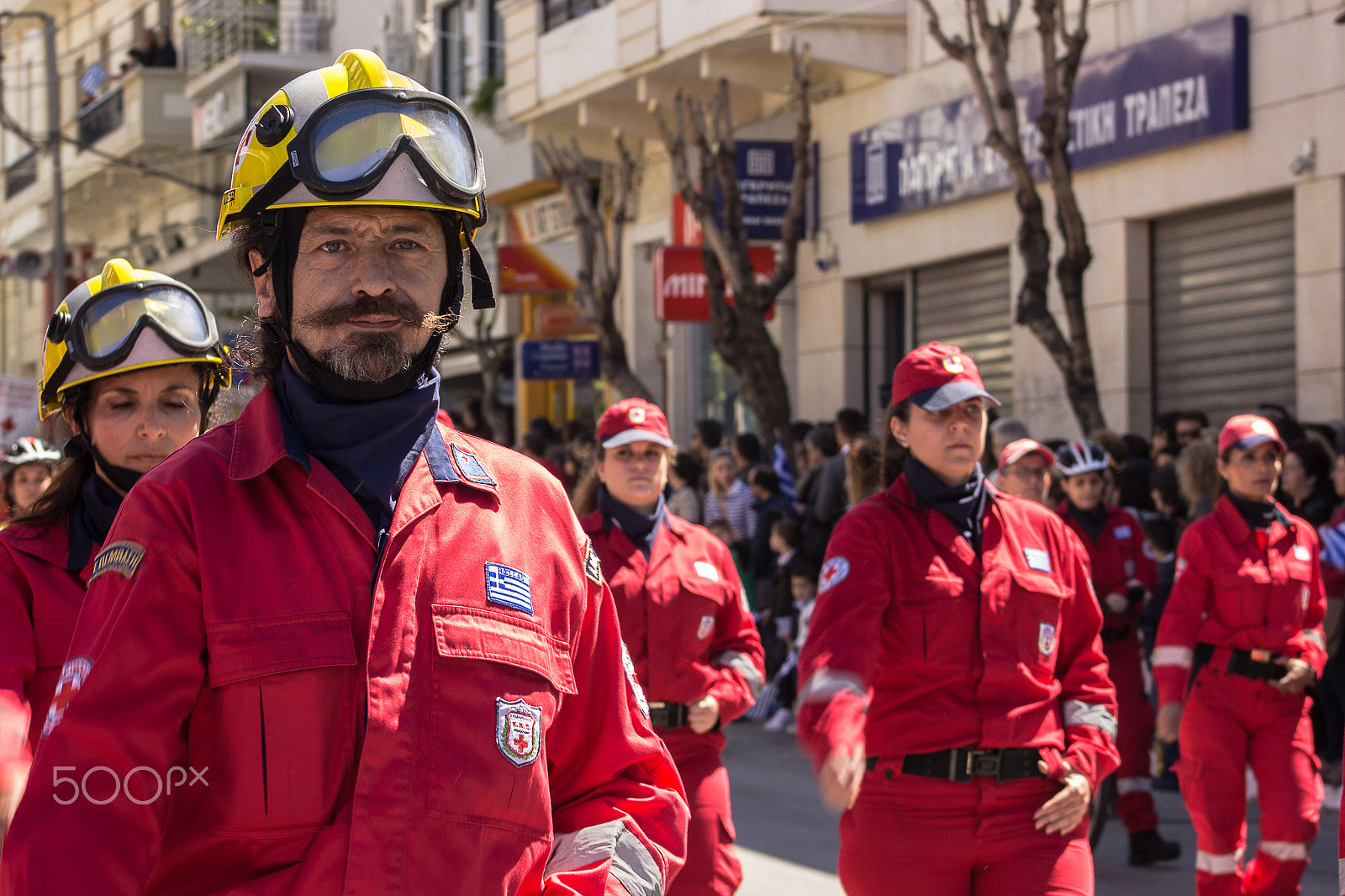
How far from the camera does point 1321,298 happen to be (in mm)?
12641

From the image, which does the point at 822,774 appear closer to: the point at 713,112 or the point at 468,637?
the point at 468,637

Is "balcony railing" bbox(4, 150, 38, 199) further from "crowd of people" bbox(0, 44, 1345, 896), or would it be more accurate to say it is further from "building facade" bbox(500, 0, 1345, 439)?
"crowd of people" bbox(0, 44, 1345, 896)

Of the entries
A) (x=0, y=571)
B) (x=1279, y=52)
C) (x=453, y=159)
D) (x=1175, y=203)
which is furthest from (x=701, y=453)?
(x=453, y=159)

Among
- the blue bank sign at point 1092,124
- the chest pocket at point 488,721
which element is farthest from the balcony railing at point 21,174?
the chest pocket at point 488,721

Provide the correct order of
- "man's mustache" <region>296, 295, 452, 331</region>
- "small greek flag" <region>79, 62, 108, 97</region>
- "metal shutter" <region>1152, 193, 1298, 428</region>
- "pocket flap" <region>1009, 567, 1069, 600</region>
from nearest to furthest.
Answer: "man's mustache" <region>296, 295, 452, 331</region> → "pocket flap" <region>1009, 567, 1069, 600</region> → "metal shutter" <region>1152, 193, 1298, 428</region> → "small greek flag" <region>79, 62, 108, 97</region>

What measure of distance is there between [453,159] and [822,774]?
2.23 metres

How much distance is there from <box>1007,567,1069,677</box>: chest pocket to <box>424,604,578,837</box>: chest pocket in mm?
2605

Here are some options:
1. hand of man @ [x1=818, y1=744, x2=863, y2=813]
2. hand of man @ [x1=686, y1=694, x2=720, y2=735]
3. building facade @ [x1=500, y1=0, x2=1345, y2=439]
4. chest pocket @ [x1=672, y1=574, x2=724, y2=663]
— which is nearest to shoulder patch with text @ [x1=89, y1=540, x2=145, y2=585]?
hand of man @ [x1=818, y1=744, x2=863, y2=813]

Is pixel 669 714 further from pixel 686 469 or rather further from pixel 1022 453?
pixel 686 469

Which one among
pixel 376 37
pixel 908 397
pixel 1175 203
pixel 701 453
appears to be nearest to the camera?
pixel 908 397

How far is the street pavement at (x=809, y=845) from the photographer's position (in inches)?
313

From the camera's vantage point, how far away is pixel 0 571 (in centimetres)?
376

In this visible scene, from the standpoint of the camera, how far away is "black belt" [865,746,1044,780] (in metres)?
4.59

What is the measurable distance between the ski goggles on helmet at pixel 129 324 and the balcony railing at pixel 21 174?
39.6 metres
